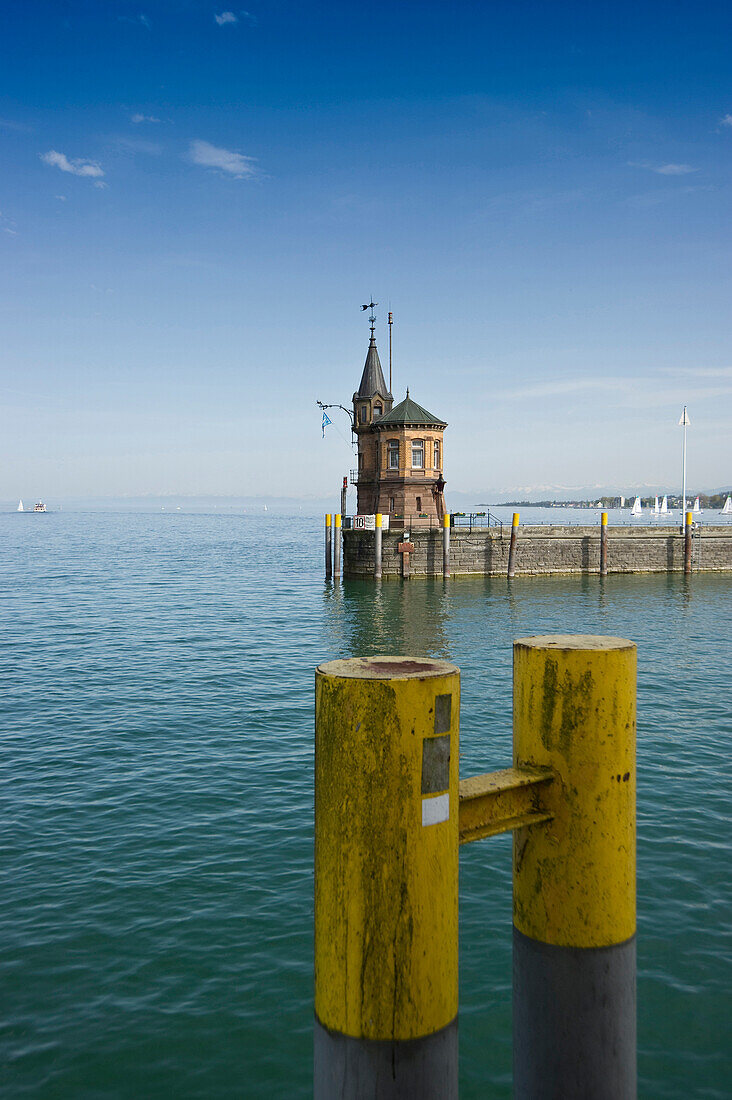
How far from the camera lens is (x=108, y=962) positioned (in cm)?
707

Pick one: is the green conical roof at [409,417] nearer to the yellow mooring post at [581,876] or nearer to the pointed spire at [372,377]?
the pointed spire at [372,377]

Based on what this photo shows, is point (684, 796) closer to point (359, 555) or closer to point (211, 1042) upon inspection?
point (211, 1042)

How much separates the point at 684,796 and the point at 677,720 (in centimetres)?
432

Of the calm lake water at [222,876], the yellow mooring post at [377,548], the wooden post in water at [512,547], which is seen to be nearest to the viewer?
the calm lake water at [222,876]

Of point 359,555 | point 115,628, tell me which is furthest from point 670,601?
point 115,628

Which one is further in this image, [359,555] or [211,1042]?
[359,555]

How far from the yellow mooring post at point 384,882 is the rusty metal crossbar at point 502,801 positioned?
282 mm

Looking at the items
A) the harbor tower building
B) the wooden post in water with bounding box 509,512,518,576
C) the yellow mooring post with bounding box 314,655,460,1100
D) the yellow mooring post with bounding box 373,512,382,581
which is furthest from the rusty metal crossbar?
the harbor tower building

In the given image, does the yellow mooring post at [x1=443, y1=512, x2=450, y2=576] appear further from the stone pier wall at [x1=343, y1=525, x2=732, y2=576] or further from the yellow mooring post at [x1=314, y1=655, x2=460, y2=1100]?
the yellow mooring post at [x1=314, y1=655, x2=460, y2=1100]

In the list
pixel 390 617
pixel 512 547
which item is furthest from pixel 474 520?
pixel 390 617

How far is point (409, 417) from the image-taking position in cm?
4553

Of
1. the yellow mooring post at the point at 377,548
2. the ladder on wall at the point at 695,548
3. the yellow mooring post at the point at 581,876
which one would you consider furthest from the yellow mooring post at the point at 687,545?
the yellow mooring post at the point at 581,876

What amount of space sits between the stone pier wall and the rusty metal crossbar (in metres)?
38.7

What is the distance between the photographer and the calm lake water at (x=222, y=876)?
19.4 feet
